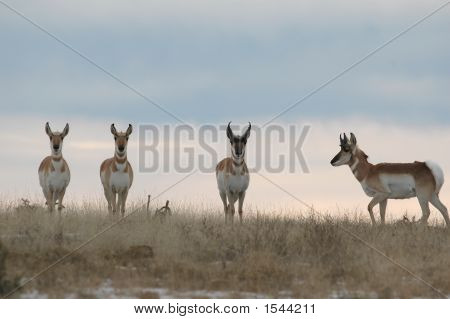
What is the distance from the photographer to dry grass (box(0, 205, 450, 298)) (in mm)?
12641

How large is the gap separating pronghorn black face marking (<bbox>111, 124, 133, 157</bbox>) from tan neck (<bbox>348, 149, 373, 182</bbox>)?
720 centimetres

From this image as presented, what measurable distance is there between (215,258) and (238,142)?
5653 millimetres

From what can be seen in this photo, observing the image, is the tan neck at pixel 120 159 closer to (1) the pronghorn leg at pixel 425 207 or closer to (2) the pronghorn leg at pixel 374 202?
(2) the pronghorn leg at pixel 374 202

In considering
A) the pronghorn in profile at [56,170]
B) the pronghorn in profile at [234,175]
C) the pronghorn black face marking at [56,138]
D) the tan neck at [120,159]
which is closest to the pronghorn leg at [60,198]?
the pronghorn in profile at [56,170]

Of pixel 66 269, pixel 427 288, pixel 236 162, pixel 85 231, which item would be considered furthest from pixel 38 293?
pixel 236 162

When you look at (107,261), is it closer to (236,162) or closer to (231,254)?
(231,254)

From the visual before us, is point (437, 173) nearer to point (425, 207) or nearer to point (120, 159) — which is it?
point (425, 207)

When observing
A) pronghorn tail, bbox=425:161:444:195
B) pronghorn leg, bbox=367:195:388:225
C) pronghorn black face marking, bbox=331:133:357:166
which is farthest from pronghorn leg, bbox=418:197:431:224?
pronghorn black face marking, bbox=331:133:357:166

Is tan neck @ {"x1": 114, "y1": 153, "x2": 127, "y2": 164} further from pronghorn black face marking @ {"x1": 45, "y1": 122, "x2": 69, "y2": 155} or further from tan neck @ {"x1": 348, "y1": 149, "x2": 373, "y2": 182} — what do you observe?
tan neck @ {"x1": 348, "y1": 149, "x2": 373, "y2": 182}

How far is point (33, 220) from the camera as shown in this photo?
18.5m

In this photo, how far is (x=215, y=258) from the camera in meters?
15.1

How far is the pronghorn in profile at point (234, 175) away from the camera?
66.4 feet

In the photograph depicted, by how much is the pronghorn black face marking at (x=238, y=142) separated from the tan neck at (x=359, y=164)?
17.3ft
